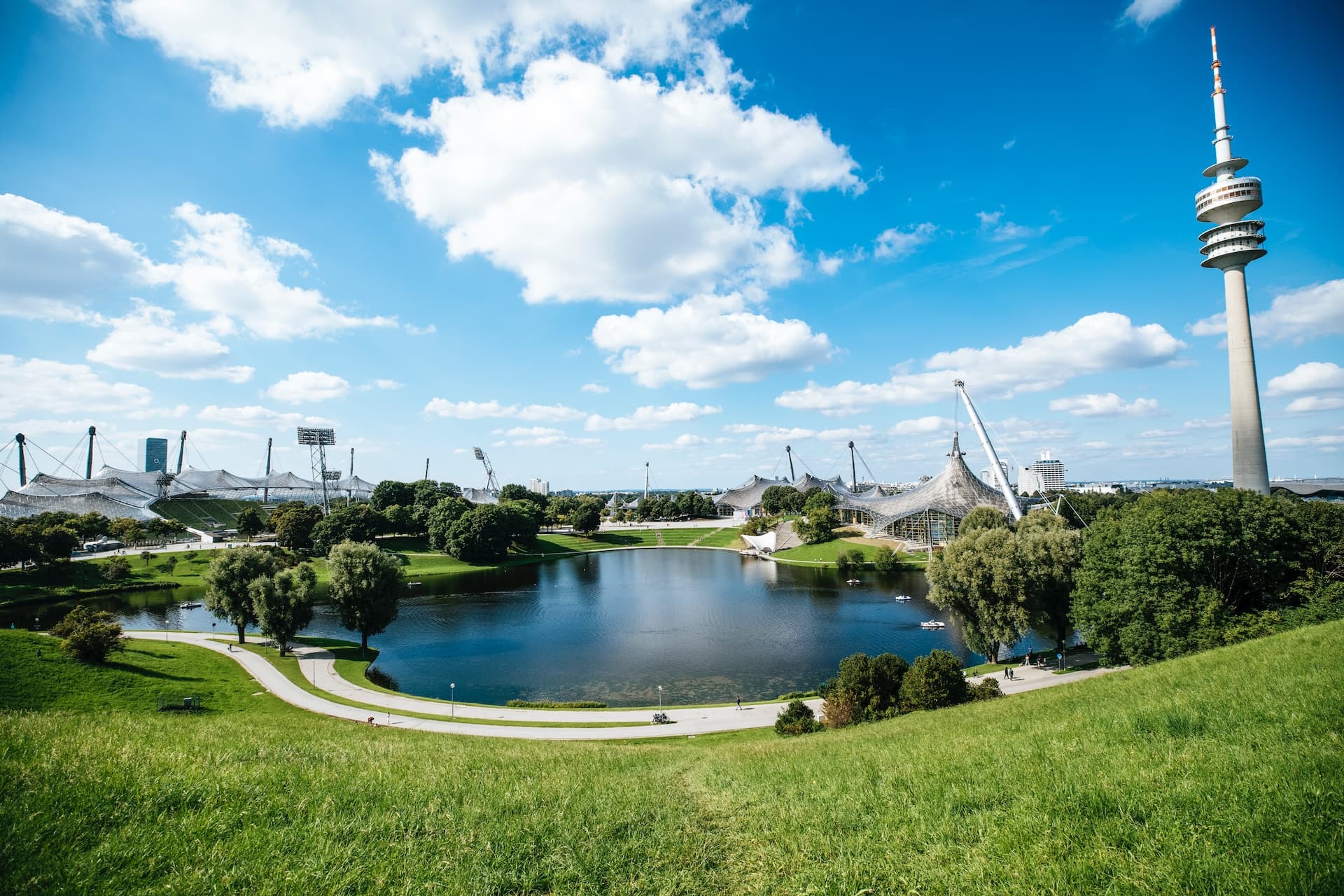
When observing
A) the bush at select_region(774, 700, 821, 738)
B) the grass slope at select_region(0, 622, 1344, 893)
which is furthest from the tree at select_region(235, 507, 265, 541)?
the bush at select_region(774, 700, 821, 738)

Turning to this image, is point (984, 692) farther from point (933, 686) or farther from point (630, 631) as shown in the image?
point (630, 631)

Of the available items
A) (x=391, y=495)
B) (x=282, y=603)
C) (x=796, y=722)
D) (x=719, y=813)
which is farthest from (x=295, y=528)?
(x=719, y=813)

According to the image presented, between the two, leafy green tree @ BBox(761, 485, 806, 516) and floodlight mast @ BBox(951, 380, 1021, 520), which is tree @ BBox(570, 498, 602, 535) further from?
floodlight mast @ BBox(951, 380, 1021, 520)

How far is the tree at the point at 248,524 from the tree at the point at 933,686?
11283cm

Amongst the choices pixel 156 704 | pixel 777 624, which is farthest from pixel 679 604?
pixel 156 704

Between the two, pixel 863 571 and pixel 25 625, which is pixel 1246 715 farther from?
pixel 25 625

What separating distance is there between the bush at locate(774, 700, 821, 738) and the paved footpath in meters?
2.25

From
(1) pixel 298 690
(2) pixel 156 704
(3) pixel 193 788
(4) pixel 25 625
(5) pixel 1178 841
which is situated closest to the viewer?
(5) pixel 1178 841

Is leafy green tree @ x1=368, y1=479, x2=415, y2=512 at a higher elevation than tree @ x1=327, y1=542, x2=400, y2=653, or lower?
higher

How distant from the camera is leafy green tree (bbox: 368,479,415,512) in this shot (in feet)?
340

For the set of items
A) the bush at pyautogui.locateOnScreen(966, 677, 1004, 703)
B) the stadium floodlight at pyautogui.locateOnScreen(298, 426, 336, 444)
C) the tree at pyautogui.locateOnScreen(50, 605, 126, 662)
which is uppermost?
the stadium floodlight at pyautogui.locateOnScreen(298, 426, 336, 444)

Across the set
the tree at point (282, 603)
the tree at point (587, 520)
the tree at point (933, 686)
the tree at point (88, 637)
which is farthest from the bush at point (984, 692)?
the tree at point (587, 520)

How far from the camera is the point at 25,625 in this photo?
48781 millimetres

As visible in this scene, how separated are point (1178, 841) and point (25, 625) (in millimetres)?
76168
